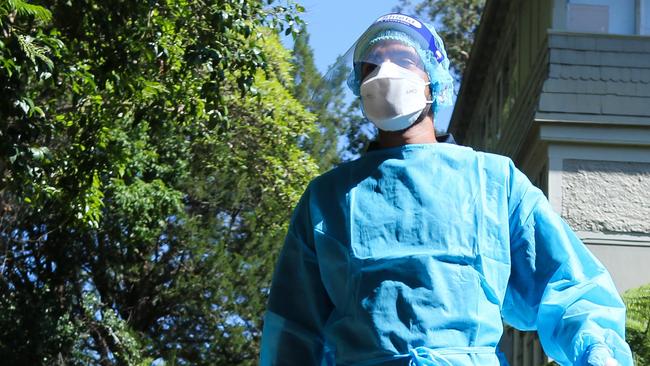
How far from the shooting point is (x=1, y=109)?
12.3m

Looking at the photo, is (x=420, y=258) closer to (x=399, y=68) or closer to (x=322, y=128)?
(x=399, y=68)

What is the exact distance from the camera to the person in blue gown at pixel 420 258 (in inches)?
154

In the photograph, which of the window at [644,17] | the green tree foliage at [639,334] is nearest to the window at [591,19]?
the window at [644,17]

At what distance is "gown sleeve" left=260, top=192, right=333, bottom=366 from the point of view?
423 centimetres

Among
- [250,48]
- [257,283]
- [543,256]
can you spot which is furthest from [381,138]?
[257,283]

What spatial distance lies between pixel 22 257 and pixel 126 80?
1237cm

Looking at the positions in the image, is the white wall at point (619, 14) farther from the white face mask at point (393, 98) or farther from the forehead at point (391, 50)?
the white face mask at point (393, 98)

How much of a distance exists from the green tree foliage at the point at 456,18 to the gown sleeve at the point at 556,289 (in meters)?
40.2

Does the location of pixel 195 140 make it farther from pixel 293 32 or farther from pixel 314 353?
pixel 314 353

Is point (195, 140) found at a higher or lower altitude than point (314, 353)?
higher

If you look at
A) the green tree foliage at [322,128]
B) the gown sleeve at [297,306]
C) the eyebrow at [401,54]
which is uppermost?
the green tree foliage at [322,128]

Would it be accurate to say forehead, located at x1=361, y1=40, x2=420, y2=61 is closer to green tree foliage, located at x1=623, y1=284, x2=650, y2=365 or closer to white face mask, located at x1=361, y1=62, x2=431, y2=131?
white face mask, located at x1=361, y1=62, x2=431, y2=131

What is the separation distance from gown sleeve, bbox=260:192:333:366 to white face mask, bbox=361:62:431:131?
36 cm

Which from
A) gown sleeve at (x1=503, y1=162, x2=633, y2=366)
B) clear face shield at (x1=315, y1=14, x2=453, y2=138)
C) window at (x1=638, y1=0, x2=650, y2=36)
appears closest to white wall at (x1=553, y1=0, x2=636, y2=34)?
window at (x1=638, y1=0, x2=650, y2=36)
